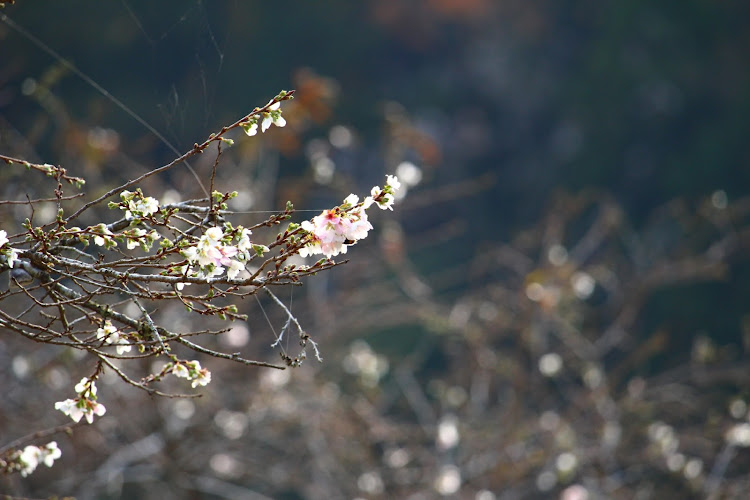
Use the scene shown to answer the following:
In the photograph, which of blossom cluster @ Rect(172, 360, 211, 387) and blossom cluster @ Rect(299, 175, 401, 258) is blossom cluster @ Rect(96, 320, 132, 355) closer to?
blossom cluster @ Rect(172, 360, 211, 387)

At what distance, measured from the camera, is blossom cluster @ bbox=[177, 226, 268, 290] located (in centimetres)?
131

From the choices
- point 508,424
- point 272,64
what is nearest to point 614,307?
point 508,424

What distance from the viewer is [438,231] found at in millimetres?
7703

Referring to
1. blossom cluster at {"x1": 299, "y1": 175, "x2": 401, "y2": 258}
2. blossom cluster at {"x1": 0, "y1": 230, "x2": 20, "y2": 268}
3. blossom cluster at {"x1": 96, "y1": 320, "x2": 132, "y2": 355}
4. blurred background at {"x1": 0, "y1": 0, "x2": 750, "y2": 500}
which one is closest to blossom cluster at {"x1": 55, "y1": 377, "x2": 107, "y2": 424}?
blossom cluster at {"x1": 96, "y1": 320, "x2": 132, "y2": 355}

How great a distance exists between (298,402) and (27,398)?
Result: 1.40 m

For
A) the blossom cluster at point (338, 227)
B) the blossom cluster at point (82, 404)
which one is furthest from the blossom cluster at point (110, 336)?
the blossom cluster at point (338, 227)

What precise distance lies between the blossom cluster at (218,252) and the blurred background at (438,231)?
592mm

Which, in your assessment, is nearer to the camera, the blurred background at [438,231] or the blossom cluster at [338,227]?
the blossom cluster at [338,227]

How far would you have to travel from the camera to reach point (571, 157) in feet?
43.8

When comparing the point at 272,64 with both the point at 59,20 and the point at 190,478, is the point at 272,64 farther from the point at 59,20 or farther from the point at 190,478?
the point at 190,478

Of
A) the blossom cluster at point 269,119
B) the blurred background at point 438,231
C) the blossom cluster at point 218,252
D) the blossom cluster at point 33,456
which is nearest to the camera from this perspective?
the blossom cluster at point 218,252

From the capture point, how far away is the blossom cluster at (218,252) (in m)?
1.31

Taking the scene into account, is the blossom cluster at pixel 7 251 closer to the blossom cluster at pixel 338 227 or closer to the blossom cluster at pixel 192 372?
the blossom cluster at pixel 192 372

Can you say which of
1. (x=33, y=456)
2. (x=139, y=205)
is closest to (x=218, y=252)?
(x=139, y=205)
